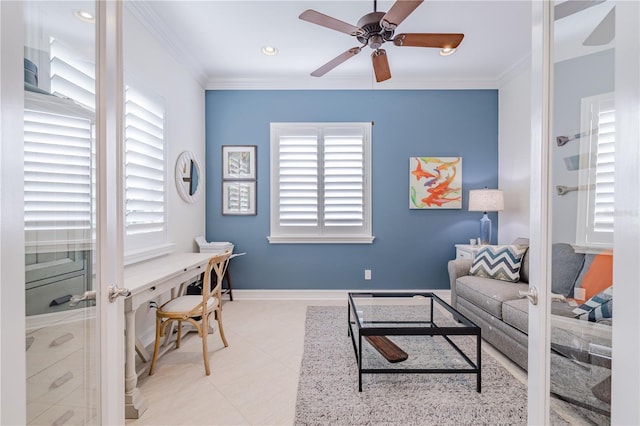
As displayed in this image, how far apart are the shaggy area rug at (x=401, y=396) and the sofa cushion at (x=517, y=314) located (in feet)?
1.17

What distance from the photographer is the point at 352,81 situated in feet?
13.0

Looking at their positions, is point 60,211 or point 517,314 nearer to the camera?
point 60,211

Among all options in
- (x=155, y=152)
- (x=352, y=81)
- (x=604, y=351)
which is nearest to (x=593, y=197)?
(x=604, y=351)

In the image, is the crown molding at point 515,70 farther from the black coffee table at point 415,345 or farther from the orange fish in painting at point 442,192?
the black coffee table at point 415,345

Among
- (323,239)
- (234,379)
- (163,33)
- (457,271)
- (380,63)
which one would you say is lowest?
(234,379)

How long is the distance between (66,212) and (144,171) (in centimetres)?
183

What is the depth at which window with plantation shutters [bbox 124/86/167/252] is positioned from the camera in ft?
7.90

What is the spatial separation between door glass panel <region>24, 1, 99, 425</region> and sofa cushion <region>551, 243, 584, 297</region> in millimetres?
1595

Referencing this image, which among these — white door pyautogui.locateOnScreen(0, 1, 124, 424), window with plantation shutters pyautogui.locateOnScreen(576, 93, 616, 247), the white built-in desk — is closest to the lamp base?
window with plantation shutters pyautogui.locateOnScreen(576, 93, 616, 247)

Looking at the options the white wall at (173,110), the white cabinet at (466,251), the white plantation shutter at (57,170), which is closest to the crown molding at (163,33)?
the white wall at (173,110)

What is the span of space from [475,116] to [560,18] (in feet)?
11.2

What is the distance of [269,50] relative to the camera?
324 cm

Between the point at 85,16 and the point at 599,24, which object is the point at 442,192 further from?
the point at 85,16

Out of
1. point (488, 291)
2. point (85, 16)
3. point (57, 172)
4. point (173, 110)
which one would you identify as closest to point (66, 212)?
point (57, 172)
